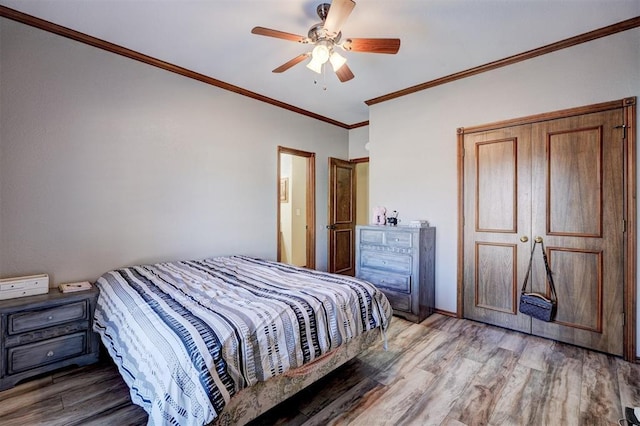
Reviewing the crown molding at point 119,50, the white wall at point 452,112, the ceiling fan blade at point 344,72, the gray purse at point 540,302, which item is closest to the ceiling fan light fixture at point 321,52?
the ceiling fan blade at point 344,72

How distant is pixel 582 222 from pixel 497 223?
0.66m

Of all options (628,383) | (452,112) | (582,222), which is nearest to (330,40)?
(452,112)

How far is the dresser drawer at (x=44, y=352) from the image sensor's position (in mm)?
2039

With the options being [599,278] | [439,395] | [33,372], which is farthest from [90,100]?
Answer: [599,278]

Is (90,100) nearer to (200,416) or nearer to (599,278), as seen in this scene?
(200,416)

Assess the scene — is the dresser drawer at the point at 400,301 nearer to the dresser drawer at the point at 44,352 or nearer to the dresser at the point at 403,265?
the dresser at the point at 403,265

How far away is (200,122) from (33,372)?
8.48 ft

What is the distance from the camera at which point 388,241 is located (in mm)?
3410

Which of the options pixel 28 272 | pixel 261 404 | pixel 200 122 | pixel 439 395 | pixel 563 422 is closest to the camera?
pixel 261 404

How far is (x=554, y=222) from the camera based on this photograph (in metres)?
2.74

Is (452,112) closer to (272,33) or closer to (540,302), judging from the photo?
(540,302)

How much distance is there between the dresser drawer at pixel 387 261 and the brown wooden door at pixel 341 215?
137 centimetres

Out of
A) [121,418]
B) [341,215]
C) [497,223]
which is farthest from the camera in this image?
[341,215]

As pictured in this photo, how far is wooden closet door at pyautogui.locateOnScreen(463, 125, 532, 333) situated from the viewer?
2916mm
